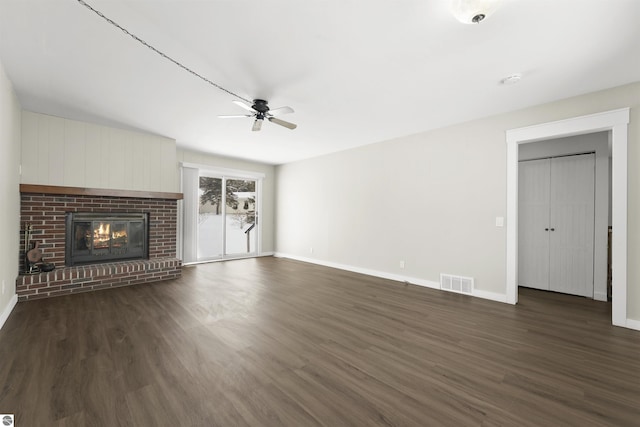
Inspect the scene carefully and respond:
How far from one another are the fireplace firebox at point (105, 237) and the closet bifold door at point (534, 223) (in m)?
6.46

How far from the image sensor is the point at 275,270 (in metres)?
5.37

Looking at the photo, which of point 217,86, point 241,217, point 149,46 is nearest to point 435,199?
point 217,86

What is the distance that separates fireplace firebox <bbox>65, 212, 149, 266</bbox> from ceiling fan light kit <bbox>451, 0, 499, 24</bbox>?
526cm

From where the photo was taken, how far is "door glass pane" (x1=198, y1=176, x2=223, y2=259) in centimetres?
617

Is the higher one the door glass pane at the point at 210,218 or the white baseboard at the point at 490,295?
the door glass pane at the point at 210,218

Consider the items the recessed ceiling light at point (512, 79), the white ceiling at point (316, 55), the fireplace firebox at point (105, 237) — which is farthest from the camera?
the fireplace firebox at point (105, 237)

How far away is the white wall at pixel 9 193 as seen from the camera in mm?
2604

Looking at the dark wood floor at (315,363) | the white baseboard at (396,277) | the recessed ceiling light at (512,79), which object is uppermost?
the recessed ceiling light at (512,79)

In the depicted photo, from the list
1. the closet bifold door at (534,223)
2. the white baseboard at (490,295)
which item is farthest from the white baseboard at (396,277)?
the closet bifold door at (534,223)

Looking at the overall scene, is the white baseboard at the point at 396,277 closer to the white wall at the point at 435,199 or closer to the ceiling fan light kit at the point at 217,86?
the white wall at the point at 435,199

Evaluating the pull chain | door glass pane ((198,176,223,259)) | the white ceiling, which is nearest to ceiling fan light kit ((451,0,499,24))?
the white ceiling

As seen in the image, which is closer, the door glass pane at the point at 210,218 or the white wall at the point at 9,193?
the white wall at the point at 9,193

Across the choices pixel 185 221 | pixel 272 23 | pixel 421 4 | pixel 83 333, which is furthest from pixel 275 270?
pixel 421 4

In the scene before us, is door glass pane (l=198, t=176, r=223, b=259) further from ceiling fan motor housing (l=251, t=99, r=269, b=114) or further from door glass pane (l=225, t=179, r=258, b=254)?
ceiling fan motor housing (l=251, t=99, r=269, b=114)
